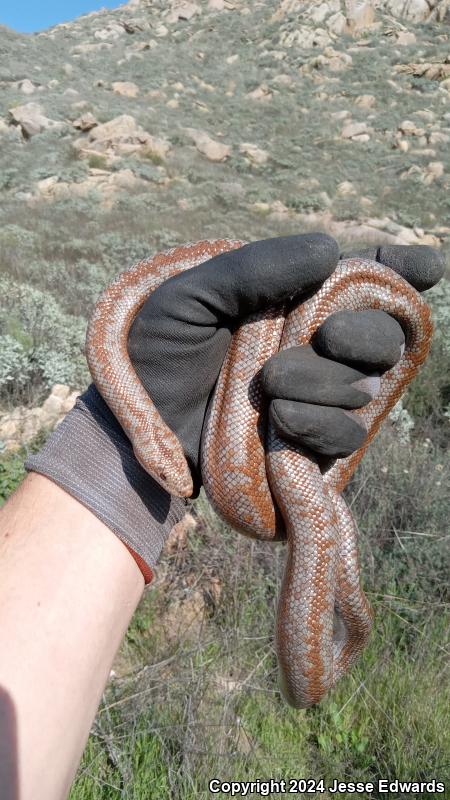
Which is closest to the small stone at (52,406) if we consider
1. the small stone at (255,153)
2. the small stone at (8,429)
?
the small stone at (8,429)

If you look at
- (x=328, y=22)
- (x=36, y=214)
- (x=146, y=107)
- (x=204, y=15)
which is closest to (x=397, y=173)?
(x=146, y=107)

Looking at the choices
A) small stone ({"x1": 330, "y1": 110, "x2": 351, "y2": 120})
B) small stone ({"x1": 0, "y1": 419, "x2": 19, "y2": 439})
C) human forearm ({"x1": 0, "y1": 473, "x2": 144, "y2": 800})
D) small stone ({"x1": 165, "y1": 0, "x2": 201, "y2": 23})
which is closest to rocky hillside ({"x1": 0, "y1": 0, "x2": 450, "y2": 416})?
small stone ({"x1": 330, "y1": 110, "x2": 351, "y2": 120})

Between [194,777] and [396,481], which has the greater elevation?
[194,777]

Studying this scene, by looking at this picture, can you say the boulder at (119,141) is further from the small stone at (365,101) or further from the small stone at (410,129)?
the small stone at (365,101)

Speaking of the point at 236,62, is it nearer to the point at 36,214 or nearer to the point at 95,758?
the point at 36,214

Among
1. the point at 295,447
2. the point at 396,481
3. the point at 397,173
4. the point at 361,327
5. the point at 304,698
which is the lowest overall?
the point at 397,173

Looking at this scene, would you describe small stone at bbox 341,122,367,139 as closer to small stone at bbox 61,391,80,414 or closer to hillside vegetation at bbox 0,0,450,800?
hillside vegetation at bbox 0,0,450,800
